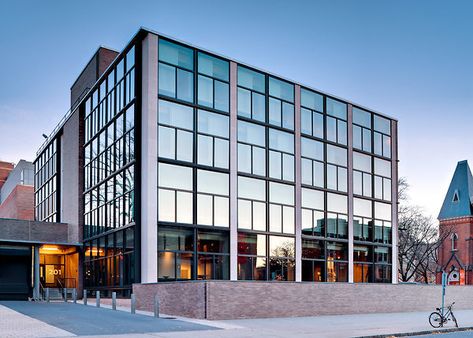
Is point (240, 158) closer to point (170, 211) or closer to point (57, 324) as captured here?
point (170, 211)

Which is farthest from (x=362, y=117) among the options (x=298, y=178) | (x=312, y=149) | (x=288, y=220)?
(x=288, y=220)

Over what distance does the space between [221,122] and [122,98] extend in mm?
5884

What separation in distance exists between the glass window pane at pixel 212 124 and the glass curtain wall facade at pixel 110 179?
3721 mm

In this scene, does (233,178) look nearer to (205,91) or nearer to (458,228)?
(205,91)

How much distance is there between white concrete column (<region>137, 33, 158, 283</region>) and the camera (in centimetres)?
2853

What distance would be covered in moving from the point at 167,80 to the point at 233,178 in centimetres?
673

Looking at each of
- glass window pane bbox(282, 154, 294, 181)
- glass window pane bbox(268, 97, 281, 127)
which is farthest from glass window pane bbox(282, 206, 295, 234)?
glass window pane bbox(268, 97, 281, 127)

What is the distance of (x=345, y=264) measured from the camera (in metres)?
38.5

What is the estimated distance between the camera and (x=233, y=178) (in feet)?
107

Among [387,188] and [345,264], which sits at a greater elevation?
[387,188]

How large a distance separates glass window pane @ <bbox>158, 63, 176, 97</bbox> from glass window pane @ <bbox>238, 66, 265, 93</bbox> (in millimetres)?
4783

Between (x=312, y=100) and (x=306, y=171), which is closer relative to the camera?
(x=306, y=171)

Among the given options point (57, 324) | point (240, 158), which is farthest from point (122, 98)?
point (57, 324)

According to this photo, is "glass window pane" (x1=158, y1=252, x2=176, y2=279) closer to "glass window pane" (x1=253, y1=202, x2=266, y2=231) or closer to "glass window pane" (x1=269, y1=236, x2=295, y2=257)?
"glass window pane" (x1=253, y1=202, x2=266, y2=231)
